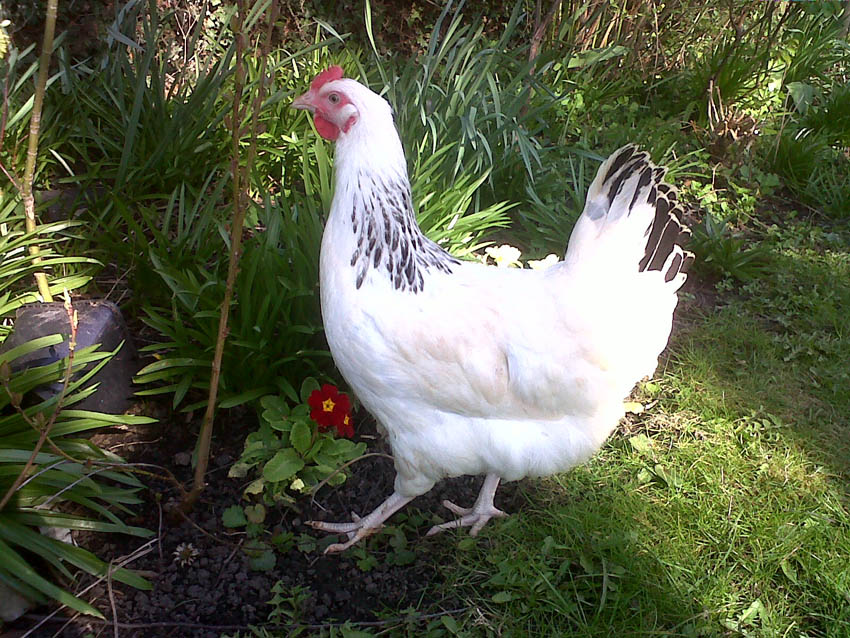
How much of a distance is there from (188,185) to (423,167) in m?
1.09

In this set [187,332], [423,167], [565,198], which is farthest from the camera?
[565,198]

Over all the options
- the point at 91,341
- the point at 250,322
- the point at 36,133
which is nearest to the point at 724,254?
the point at 250,322

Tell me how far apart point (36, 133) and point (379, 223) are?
1194mm

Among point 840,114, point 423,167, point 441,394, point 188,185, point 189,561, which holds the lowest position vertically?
point 189,561

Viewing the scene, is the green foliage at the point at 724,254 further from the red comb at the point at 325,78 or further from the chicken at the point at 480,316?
the red comb at the point at 325,78

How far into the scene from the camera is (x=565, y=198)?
3566mm

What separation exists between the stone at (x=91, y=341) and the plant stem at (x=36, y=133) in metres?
0.12

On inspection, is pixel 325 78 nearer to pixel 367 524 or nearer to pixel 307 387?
pixel 307 387

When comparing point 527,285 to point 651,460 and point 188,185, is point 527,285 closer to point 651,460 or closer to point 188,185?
point 651,460

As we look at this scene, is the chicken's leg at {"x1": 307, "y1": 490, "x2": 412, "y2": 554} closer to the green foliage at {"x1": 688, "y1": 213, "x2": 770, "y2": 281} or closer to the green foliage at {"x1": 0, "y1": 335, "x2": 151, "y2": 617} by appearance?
the green foliage at {"x1": 0, "y1": 335, "x2": 151, "y2": 617}

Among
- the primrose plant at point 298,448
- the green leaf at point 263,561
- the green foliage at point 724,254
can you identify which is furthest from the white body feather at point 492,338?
the green foliage at point 724,254

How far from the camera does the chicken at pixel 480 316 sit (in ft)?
6.05

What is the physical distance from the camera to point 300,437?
6.98ft

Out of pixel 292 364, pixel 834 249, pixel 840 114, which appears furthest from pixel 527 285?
pixel 840 114
